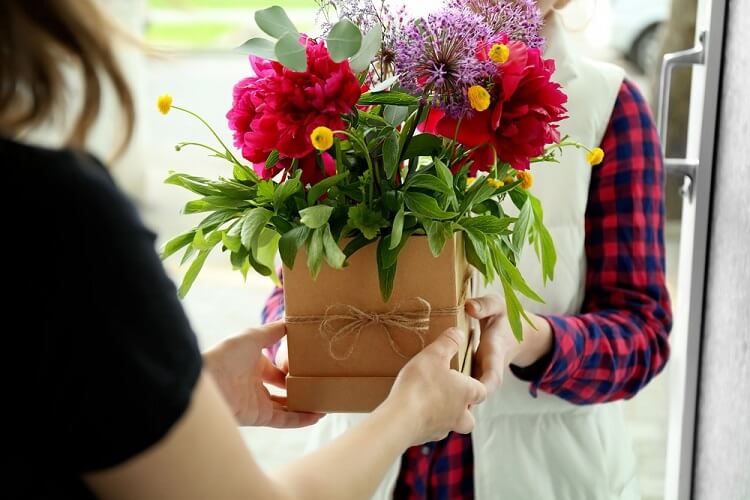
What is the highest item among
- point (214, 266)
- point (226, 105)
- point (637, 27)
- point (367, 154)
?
point (637, 27)

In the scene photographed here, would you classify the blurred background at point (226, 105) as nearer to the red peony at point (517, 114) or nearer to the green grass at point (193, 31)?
the green grass at point (193, 31)

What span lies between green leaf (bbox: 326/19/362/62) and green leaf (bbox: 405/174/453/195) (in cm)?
12

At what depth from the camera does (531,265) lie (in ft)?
3.67

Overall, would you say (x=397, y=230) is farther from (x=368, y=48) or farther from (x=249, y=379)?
(x=249, y=379)

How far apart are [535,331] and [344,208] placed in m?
0.34

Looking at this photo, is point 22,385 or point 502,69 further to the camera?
point 502,69

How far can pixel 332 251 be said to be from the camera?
0.74 metres

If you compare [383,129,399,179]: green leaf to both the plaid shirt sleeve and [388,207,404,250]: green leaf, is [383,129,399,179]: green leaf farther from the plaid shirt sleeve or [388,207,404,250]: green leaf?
the plaid shirt sleeve

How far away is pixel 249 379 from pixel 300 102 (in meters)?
0.32

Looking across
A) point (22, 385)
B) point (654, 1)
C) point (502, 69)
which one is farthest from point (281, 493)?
point (654, 1)

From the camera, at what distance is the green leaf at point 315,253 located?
0.75 metres

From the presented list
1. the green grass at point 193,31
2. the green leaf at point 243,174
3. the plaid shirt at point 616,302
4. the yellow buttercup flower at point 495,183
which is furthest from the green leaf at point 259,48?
the green grass at point 193,31

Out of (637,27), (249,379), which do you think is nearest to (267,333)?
(249,379)

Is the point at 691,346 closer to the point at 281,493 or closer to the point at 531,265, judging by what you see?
the point at 531,265
